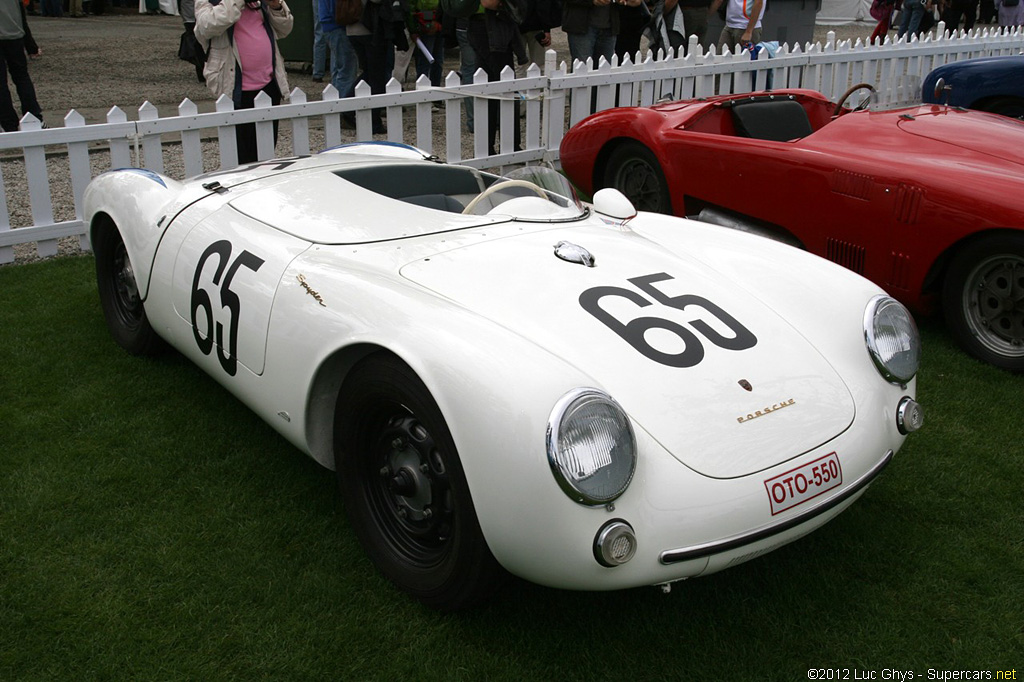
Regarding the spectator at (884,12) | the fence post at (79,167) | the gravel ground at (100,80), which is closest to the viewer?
the fence post at (79,167)

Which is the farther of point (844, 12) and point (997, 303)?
point (844, 12)

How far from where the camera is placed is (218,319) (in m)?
3.16

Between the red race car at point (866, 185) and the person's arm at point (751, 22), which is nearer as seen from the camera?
the red race car at point (866, 185)

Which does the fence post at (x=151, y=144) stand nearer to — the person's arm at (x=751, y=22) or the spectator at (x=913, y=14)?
the person's arm at (x=751, y=22)

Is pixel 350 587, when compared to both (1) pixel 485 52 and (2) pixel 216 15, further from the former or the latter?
(1) pixel 485 52

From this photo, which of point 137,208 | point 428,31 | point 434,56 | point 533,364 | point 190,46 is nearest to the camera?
point 533,364

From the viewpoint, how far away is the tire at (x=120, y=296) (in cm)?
408

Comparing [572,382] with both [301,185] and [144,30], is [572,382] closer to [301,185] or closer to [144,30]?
[301,185]

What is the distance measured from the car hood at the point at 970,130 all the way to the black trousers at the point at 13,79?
692 centimetres

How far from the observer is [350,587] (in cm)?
267

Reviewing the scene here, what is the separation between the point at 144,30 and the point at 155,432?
56.2 ft

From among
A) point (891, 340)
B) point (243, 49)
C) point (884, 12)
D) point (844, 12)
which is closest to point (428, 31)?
point (243, 49)

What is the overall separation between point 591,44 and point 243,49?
11.5 feet

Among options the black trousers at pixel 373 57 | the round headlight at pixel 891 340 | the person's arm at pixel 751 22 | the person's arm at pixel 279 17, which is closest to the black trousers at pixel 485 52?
the black trousers at pixel 373 57
